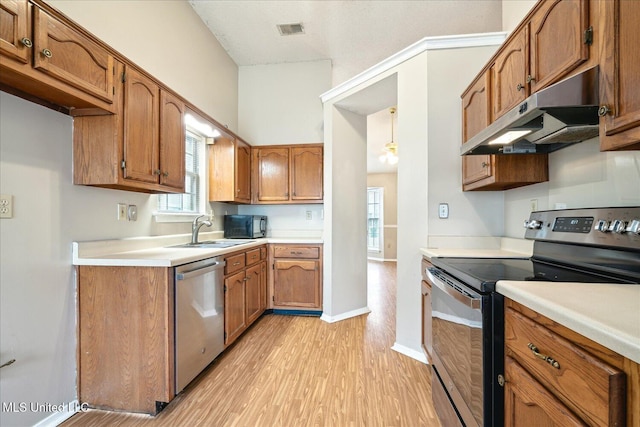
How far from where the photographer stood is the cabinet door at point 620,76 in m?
0.86

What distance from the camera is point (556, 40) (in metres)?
1.25

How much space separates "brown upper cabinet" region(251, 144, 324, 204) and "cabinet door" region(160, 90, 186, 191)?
1435mm

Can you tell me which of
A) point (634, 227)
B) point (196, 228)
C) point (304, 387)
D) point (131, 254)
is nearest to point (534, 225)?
point (634, 227)

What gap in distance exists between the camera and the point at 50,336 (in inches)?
61.2

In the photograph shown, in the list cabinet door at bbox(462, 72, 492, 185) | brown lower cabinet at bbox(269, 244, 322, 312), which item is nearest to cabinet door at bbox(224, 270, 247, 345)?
brown lower cabinet at bbox(269, 244, 322, 312)

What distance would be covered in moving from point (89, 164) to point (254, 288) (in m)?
1.79

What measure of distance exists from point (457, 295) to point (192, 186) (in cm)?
279

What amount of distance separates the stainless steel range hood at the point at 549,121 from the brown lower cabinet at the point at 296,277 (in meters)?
2.02

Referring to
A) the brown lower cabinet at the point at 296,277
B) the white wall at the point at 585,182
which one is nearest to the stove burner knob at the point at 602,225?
the white wall at the point at 585,182

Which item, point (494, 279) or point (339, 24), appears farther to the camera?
point (339, 24)

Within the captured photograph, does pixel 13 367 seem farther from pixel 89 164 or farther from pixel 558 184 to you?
pixel 558 184

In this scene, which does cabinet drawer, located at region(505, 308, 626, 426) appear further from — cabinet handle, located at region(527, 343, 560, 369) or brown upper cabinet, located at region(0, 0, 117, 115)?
brown upper cabinet, located at region(0, 0, 117, 115)

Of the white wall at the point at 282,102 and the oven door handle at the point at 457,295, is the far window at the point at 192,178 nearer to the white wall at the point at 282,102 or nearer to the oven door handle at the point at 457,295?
the white wall at the point at 282,102

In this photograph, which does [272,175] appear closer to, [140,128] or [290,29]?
[290,29]
